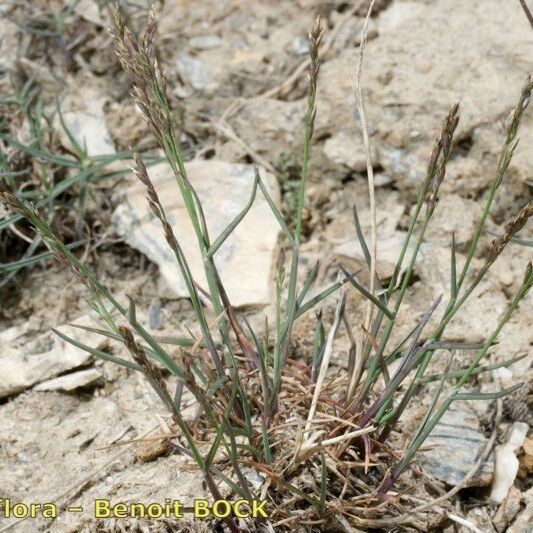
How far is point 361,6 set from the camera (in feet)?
8.83

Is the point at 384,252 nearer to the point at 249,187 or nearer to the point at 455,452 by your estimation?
the point at 249,187

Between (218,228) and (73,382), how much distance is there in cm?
68

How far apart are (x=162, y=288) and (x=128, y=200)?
1.19 feet

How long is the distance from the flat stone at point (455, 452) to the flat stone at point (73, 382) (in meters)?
0.90

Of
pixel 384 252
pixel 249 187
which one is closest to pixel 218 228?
pixel 249 187

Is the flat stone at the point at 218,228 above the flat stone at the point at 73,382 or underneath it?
above

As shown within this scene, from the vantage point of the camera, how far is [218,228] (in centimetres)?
226

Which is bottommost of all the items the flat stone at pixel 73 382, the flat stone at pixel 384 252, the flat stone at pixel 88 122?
the flat stone at pixel 73 382

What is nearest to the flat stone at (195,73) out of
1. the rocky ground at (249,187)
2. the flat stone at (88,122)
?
the rocky ground at (249,187)

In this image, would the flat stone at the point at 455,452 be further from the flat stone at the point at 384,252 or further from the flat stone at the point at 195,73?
the flat stone at the point at 195,73

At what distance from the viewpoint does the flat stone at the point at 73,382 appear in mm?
1910

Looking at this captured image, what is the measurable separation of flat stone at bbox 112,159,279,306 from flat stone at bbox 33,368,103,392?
353 millimetres

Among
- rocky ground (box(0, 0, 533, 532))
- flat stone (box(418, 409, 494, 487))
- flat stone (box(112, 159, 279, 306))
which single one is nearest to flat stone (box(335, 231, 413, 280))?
rocky ground (box(0, 0, 533, 532))

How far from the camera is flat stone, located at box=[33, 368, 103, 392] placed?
1.91 m
